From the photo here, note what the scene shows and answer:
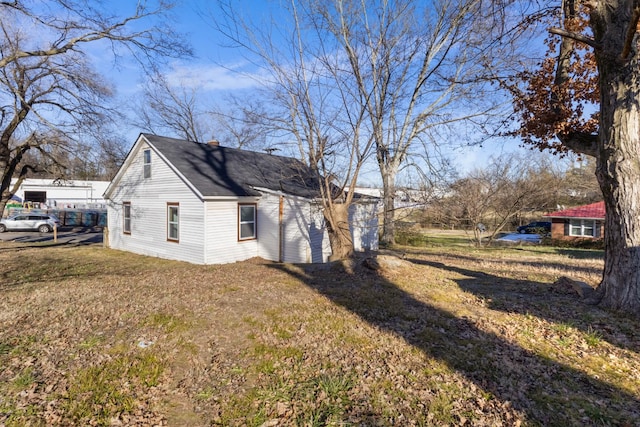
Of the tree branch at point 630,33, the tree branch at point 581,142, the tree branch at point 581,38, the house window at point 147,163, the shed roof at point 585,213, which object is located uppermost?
the tree branch at point 581,38

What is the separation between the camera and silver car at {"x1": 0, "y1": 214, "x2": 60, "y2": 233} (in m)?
25.2

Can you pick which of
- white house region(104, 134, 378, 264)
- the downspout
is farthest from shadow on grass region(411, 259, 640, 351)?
the downspout

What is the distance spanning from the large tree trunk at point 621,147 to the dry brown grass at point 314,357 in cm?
72

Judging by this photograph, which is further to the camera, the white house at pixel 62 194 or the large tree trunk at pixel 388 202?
the white house at pixel 62 194

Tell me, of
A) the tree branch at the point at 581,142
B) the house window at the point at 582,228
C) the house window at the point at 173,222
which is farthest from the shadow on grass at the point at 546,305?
the house window at the point at 582,228

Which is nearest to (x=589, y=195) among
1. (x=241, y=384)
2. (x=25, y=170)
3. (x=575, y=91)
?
(x=575, y=91)

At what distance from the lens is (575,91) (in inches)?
268

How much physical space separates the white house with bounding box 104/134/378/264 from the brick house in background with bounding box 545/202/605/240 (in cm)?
2401

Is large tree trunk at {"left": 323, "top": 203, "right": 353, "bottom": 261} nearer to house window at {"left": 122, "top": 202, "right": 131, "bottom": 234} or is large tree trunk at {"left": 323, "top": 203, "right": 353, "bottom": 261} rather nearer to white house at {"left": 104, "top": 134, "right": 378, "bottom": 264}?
white house at {"left": 104, "top": 134, "right": 378, "bottom": 264}

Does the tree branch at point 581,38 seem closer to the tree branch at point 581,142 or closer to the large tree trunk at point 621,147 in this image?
the large tree trunk at point 621,147

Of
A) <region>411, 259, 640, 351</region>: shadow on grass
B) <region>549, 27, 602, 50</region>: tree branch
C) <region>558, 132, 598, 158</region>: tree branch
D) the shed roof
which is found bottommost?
<region>411, 259, 640, 351</region>: shadow on grass

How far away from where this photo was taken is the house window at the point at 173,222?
46.3ft

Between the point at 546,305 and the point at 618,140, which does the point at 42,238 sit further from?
the point at 618,140

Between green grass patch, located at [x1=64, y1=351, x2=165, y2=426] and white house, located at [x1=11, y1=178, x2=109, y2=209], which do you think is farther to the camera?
white house, located at [x1=11, y1=178, x2=109, y2=209]
